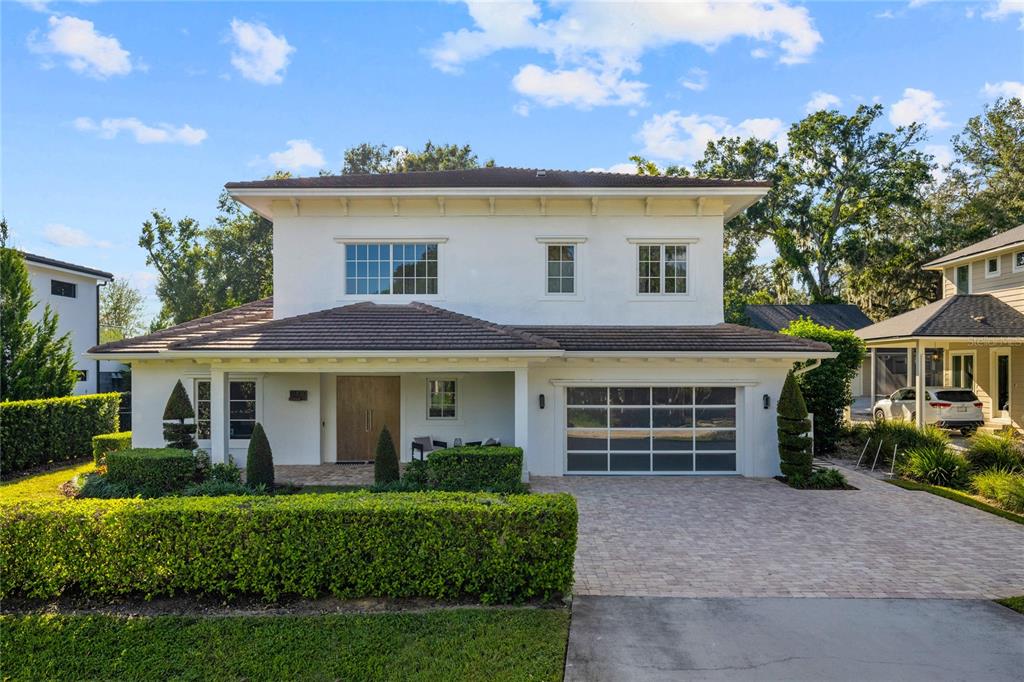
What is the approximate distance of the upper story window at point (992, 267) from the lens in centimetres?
2059

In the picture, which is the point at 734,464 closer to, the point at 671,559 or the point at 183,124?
the point at 671,559

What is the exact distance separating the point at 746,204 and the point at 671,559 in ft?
33.7

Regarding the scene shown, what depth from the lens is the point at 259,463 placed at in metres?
10.8

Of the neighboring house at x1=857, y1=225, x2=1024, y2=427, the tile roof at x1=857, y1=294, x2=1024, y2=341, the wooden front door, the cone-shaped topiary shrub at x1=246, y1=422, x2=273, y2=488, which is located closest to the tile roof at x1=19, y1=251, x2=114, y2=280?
the wooden front door

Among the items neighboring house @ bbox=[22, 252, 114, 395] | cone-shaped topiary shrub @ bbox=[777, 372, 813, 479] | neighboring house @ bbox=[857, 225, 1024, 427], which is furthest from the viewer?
neighboring house @ bbox=[22, 252, 114, 395]

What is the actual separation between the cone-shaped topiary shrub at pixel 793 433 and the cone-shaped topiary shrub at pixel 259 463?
11.1 m

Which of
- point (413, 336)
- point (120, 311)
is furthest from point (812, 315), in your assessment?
point (120, 311)

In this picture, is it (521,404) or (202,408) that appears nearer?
(521,404)

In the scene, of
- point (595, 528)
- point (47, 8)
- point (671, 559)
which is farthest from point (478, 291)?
point (47, 8)

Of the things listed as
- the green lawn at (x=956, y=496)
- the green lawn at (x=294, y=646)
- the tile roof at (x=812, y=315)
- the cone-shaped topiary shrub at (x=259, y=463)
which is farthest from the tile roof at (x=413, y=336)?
the tile roof at (x=812, y=315)

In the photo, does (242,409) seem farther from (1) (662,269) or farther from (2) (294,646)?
(1) (662,269)

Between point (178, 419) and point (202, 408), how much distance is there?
5.00 feet

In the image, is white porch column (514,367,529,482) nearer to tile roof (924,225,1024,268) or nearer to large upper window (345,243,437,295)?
large upper window (345,243,437,295)

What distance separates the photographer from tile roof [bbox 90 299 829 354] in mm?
10992
